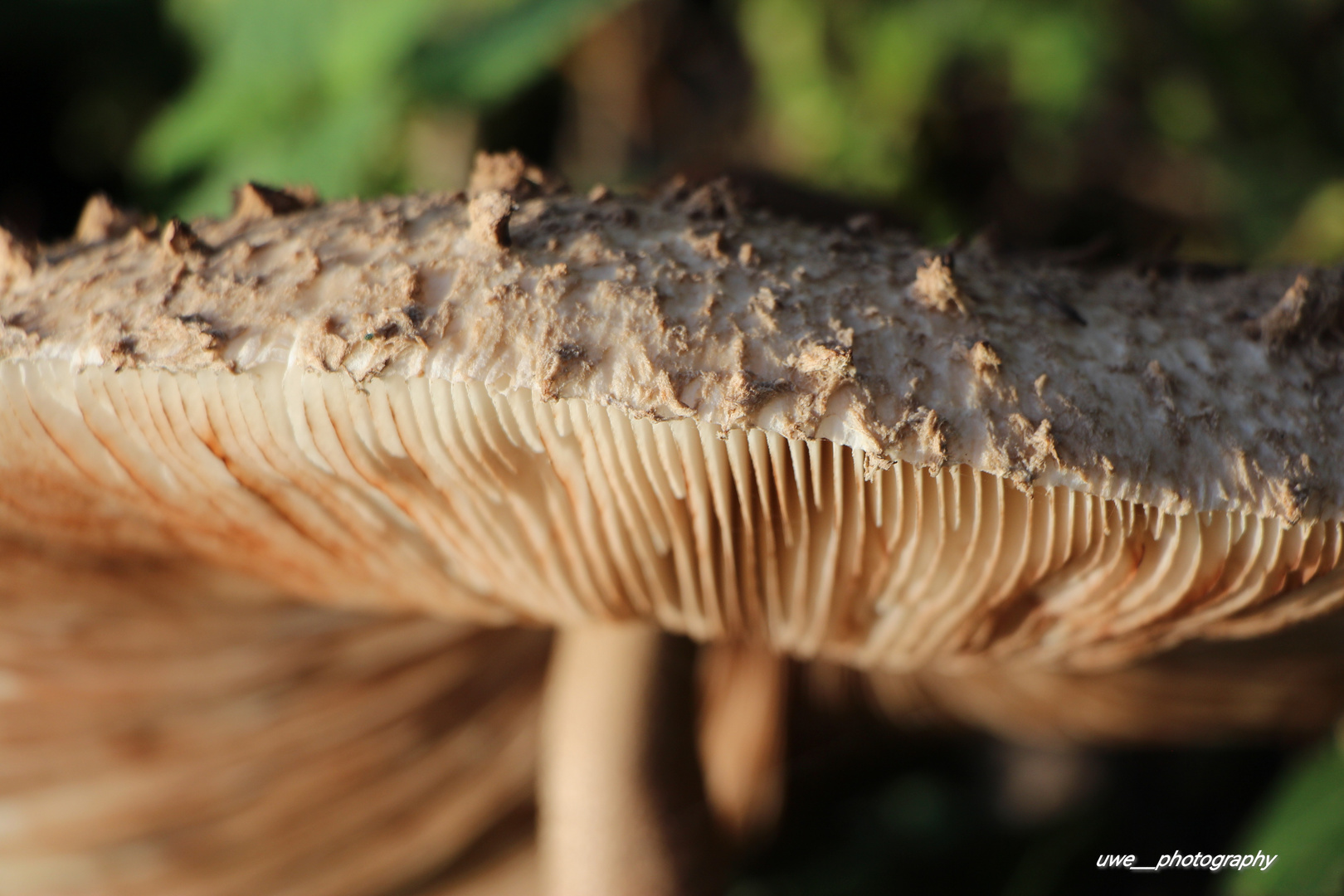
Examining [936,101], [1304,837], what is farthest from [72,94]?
[1304,837]

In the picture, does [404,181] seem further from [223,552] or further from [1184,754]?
[1184,754]

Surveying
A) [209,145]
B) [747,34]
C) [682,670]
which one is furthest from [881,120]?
[682,670]

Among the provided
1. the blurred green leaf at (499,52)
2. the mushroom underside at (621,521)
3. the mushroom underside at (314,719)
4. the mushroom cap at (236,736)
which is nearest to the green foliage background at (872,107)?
the blurred green leaf at (499,52)

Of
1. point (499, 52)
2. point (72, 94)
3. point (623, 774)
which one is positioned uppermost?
point (72, 94)

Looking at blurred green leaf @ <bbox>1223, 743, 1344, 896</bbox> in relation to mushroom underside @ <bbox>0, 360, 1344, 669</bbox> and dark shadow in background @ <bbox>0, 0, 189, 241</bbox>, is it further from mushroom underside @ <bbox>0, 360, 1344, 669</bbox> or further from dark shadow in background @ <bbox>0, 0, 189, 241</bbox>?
dark shadow in background @ <bbox>0, 0, 189, 241</bbox>

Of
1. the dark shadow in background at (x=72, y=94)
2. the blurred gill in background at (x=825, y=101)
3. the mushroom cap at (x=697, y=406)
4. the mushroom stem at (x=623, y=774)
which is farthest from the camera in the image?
the dark shadow in background at (x=72, y=94)

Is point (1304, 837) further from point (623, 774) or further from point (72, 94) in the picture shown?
point (72, 94)

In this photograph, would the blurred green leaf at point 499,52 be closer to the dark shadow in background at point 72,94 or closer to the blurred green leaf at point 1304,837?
the dark shadow in background at point 72,94
